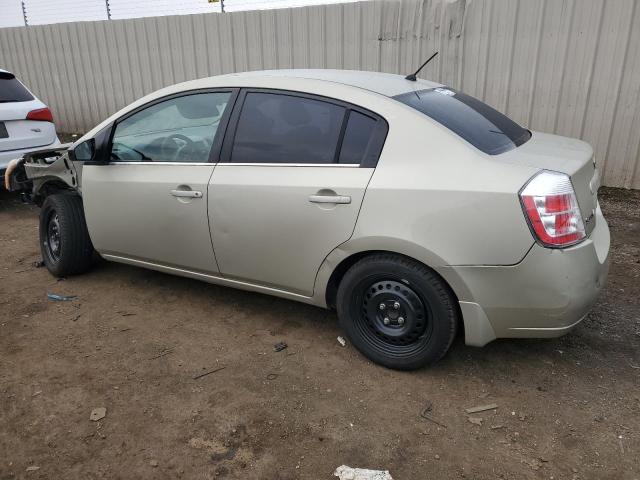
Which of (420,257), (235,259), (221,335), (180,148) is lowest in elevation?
(221,335)

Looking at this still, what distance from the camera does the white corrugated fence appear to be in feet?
19.1

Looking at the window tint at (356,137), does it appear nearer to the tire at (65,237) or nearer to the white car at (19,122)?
the tire at (65,237)

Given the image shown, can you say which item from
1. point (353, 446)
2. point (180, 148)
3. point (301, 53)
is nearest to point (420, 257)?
point (353, 446)

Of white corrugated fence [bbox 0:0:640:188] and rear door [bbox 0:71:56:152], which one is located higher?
white corrugated fence [bbox 0:0:640:188]

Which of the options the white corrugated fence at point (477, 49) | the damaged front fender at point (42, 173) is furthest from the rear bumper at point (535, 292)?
the white corrugated fence at point (477, 49)

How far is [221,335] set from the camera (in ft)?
11.2

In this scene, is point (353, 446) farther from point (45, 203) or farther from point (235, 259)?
point (45, 203)

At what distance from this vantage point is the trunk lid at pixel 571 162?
8.44ft

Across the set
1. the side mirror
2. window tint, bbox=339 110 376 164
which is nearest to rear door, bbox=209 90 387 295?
window tint, bbox=339 110 376 164

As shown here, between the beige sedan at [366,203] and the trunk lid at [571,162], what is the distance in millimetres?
18

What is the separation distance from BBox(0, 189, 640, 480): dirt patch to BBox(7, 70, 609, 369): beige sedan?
1.07 ft

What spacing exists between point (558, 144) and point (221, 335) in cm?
244

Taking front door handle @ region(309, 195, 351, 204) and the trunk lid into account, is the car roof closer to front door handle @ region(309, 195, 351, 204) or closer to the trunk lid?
front door handle @ region(309, 195, 351, 204)

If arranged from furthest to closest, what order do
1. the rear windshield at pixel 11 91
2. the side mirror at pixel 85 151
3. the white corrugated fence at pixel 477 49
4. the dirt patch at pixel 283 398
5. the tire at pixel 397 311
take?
the rear windshield at pixel 11 91 → the white corrugated fence at pixel 477 49 → the side mirror at pixel 85 151 → the tire at pixel 397 311 → the dirt patch at pixel 283 398
